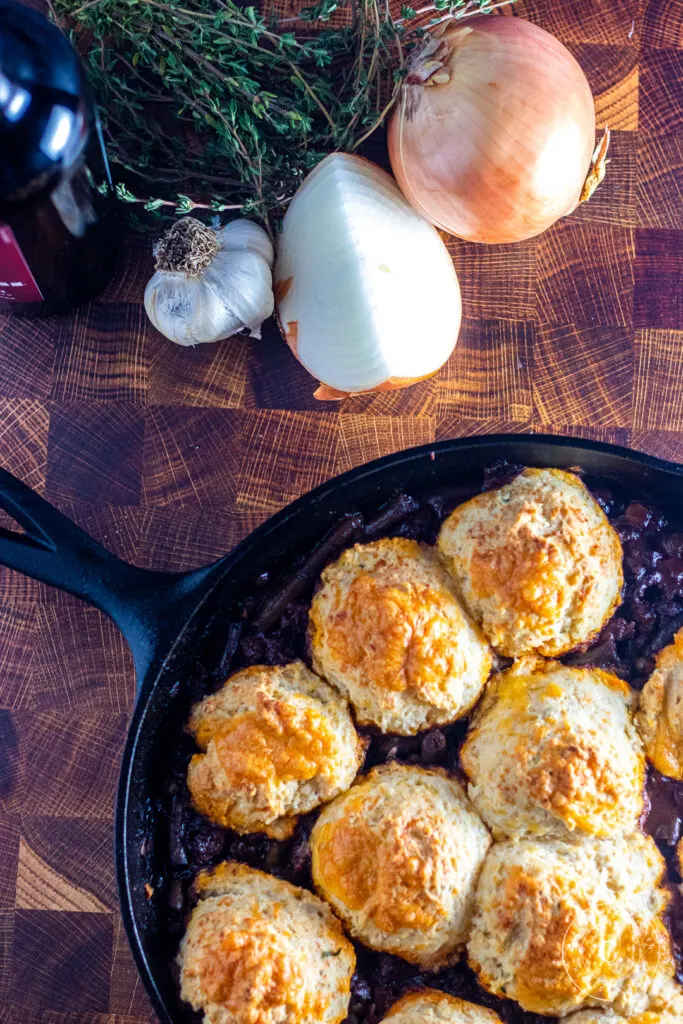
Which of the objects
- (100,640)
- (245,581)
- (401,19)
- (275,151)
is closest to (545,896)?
(245,581)

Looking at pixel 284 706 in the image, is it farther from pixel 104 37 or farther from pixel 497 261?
pixel 104 37

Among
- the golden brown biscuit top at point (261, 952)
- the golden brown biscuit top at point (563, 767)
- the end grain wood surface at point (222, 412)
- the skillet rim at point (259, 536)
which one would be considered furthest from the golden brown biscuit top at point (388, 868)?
the end grain wood surface at point (222, 412)

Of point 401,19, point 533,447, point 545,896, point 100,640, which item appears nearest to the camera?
point 545,896

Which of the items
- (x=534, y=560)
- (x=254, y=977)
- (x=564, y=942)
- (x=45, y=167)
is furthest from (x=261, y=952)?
(x=45, y=167)

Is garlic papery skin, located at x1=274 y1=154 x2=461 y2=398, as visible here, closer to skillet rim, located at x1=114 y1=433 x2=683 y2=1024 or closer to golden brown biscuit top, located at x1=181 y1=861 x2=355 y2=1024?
skillet rim, located at x1=114 y1=433 x2=683 y2=1024

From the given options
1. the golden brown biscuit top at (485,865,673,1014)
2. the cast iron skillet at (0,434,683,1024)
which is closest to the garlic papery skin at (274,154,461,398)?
the cast iron skillet at (0,434,683,1024)

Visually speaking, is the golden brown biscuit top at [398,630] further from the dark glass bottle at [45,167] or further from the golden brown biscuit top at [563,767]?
the dark glass bottle at [45,167]
